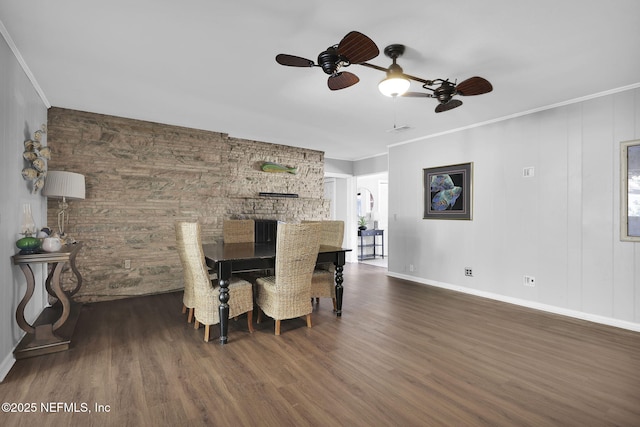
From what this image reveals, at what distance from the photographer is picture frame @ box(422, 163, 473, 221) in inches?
184

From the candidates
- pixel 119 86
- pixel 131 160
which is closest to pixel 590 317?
pixel 119 86

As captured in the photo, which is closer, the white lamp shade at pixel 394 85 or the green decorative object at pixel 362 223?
the white lamp shade at pixel 394 85

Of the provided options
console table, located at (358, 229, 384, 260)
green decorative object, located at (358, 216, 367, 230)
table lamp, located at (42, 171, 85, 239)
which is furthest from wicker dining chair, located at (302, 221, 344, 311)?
green decorative object, located at (358, 216, 367, 230)

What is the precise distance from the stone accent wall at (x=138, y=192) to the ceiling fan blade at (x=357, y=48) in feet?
12.0

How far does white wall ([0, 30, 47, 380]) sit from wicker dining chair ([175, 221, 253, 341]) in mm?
1261

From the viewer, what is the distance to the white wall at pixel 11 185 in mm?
2293

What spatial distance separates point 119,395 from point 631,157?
506 cm

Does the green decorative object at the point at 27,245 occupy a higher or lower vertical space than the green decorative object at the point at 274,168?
lower

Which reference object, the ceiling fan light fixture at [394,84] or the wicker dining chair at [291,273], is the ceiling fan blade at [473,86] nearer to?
the ceiling fan light fixture at [394,84]

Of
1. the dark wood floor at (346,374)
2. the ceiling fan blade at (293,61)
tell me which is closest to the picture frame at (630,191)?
the dark wood floor at (346,374)

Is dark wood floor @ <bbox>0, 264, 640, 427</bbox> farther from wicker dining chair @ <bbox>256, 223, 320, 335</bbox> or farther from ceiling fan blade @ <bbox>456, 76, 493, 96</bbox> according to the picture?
ceiling fan blade @ <bbox>456, 76, 493, 96</bbox>

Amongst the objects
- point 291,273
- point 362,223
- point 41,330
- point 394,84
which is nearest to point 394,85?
point 394,84

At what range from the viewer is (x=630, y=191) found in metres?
3.21

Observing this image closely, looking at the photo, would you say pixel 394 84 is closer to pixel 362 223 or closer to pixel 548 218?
pixel 548 218
